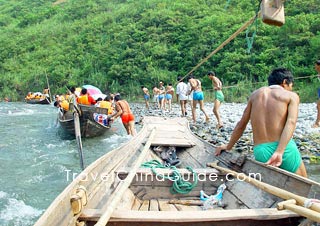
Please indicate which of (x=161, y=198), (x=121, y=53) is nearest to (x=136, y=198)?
(x=161, y=198)

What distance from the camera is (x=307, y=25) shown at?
2028cm

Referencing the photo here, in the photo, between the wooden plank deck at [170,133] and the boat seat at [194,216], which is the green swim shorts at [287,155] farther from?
the wooden plank deck at [170,133]

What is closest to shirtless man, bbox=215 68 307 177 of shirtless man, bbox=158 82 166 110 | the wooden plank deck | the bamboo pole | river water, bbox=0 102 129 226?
the bamboo pole

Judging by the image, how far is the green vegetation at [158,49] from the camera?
20.7m

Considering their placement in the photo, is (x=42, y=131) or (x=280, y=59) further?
(x=280, y=59)

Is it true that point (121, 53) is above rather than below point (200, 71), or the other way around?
above

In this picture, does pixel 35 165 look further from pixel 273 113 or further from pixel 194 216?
pixel 194 216

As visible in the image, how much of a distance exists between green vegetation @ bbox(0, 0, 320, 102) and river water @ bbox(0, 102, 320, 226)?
23.4 ft

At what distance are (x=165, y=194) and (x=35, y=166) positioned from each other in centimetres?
482

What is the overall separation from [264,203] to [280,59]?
19.7m

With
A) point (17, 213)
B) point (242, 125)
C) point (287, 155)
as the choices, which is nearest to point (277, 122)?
point (287, 155)

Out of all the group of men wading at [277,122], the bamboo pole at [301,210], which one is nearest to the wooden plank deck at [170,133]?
the group of men wading at [277,122]

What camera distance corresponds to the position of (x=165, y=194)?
3.66 m

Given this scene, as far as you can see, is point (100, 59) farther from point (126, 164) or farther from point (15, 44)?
point (126, 164)
